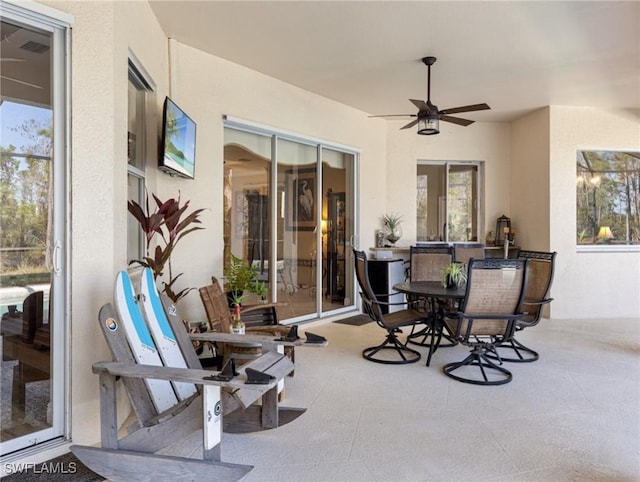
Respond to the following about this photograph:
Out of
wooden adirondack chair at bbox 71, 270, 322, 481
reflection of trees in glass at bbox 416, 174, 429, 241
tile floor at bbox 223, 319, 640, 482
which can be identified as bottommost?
tile floor at bbox 223, 319, 640, 482

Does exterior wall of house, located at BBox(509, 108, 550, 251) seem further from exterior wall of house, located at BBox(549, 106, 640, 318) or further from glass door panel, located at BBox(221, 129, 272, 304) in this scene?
glass door panel, located at BBox(221, 129, 272, 304)

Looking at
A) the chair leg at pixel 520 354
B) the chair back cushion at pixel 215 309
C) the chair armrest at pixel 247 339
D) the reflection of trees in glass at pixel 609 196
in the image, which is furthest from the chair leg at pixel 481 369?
the reflection of trees in glass at pixel 609 196

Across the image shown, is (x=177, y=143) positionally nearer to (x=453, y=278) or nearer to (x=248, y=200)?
(x=248, y=200)

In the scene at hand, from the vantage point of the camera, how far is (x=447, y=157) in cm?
688

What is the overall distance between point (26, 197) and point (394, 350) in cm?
345

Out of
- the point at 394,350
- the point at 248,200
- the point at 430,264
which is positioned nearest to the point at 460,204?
the point at 430,264

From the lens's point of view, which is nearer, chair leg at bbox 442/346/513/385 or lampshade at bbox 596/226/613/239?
chair leg at bbox 442/346/513/385

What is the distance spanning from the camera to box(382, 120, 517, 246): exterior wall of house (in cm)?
675

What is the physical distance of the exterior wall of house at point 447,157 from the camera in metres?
6.75

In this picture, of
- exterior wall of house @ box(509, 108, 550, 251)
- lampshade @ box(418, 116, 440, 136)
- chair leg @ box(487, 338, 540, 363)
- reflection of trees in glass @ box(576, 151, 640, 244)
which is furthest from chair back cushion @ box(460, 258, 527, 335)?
reflection of trees in glass @ box(576, 151, 640, 244)

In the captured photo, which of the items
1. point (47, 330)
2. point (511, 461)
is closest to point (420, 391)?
point (511, 461)

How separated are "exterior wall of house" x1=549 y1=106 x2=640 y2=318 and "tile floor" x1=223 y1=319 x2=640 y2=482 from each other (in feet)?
6.65

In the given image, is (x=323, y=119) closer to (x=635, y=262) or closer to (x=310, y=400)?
(x=310, y=400)

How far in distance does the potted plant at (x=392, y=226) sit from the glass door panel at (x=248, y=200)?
2197mm
